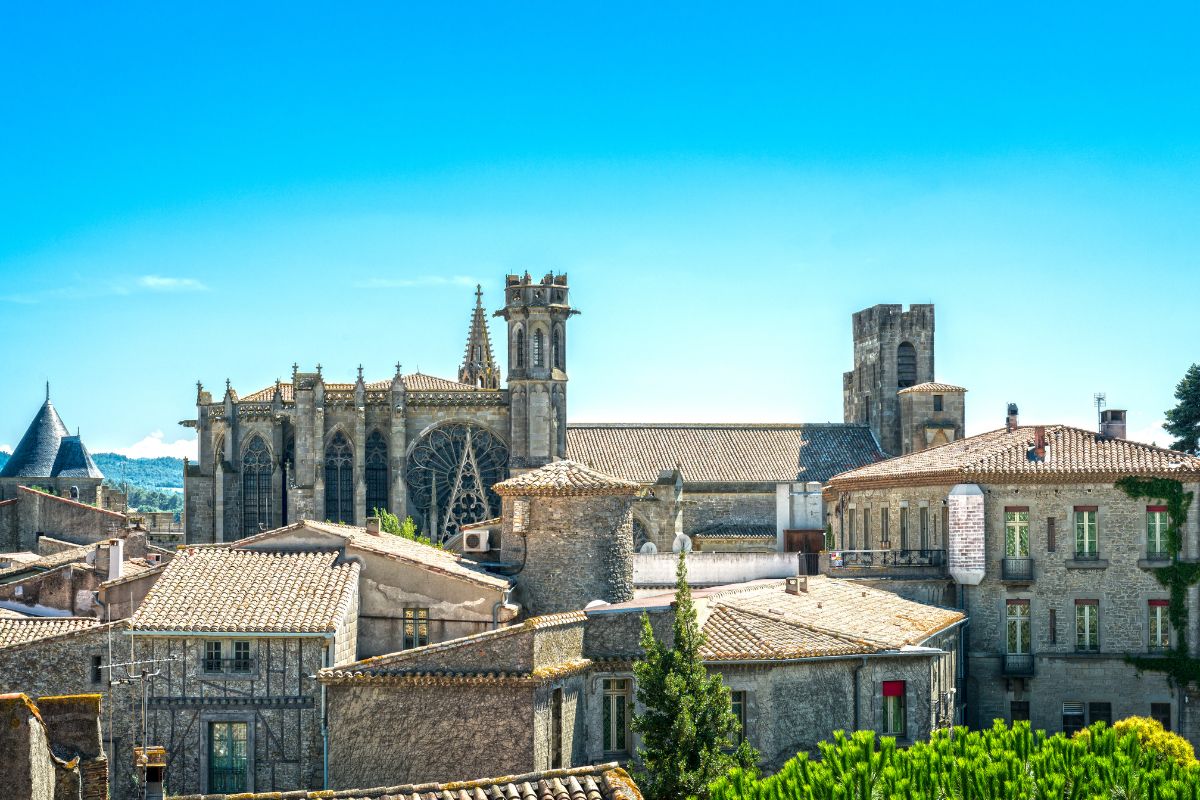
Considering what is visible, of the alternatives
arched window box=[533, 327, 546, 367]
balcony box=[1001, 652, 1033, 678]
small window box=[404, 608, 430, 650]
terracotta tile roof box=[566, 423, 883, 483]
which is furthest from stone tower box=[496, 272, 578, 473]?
small window box=[404, 608, 430, 650]

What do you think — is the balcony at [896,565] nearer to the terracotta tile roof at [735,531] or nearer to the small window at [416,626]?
the small window at [416,626]

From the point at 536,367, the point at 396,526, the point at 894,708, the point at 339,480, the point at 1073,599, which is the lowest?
the point at 894,708

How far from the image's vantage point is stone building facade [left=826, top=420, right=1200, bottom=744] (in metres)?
42.5

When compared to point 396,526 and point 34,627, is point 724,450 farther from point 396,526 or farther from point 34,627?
point 34,627

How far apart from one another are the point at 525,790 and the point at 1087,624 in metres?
25.9

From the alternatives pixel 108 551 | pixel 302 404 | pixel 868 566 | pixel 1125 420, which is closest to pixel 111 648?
pixel 108 551

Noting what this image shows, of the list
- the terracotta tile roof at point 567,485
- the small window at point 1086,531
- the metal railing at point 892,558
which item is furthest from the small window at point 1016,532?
the terracotta tile roof at point 567,485

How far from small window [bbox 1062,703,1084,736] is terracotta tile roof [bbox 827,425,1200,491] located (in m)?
5.81

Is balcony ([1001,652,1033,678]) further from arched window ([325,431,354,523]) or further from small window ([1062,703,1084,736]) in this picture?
arched window ([325,431,354,523])

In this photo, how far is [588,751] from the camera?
29609 millimetres

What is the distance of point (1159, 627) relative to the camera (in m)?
43.2

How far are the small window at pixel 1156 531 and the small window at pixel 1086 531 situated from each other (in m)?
1.41

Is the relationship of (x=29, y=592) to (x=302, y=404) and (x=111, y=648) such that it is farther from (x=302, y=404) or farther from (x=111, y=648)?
(x=302, y=404)

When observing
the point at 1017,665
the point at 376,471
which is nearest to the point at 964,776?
the point at 1017,665
